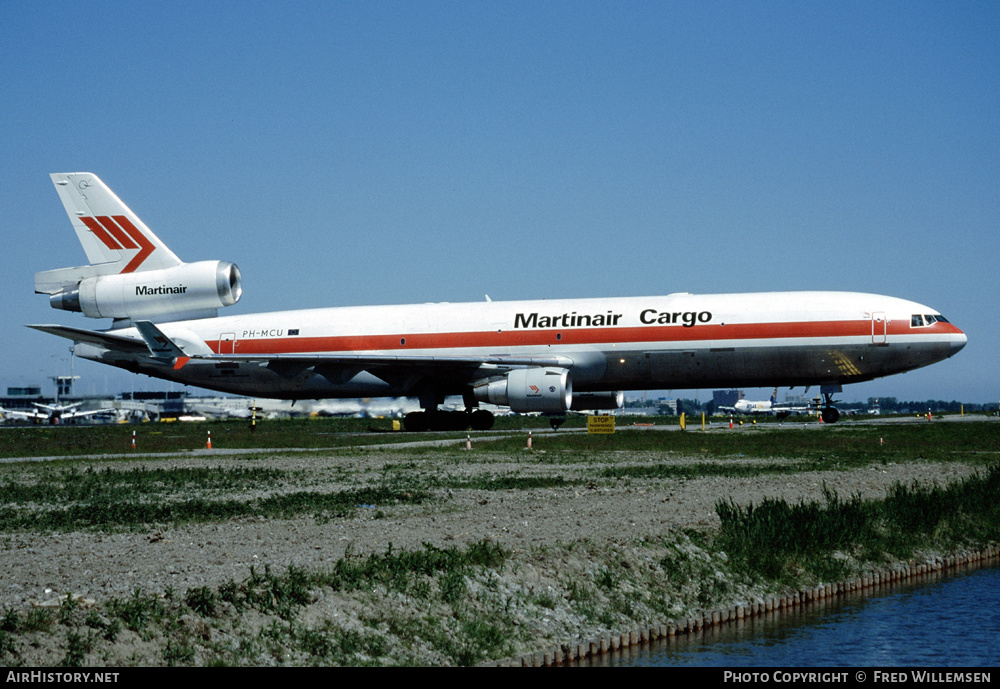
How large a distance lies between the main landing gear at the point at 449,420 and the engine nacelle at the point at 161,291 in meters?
9.75

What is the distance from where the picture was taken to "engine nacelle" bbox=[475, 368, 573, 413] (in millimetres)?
38562

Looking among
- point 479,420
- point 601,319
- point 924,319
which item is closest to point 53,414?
point 479,420

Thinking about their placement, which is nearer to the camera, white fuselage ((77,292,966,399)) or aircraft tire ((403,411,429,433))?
white fuselage ((77,292,966,399))

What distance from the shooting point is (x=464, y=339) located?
42.3 m

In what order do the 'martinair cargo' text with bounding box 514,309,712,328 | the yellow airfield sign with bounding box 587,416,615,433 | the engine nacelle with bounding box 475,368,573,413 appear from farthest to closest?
the yellow airfield sign with bounding box 587,416,615,433 → the 'martinair cargo' text with bounding box 514,309,712,328 → the engine nacelle with bounding box 475,368,573,413

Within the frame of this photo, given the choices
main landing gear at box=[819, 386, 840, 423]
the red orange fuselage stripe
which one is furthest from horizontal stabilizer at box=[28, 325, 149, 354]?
main landing gear at box=[819, 386, 840, 423]

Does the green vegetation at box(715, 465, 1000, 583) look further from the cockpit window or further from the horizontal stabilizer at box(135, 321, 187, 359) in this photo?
the horizontal stabilizer at box(135, 321, 187, 359)

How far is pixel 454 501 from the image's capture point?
19.2 metres

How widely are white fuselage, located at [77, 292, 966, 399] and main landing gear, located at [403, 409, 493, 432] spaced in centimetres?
167

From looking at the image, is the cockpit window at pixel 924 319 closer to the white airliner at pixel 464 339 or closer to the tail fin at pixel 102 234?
the white airliner at pixel 464 339

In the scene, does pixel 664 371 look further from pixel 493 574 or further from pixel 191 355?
pixel 493 574

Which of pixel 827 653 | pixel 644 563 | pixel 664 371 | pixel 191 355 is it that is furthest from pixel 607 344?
pixel 827 653

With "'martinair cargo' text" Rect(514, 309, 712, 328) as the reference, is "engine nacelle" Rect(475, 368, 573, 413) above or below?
below
